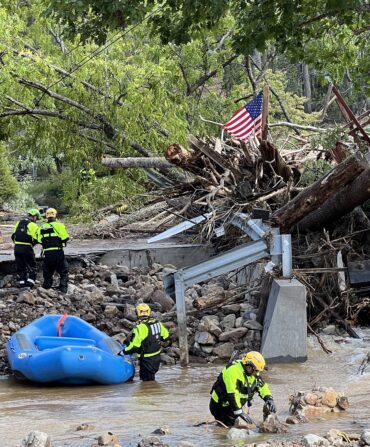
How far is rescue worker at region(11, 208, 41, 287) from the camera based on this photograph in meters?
18.3

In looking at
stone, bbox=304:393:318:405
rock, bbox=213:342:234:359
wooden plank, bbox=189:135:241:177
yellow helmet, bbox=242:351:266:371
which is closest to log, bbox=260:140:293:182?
wooden plank, bbox=189:135:241:177

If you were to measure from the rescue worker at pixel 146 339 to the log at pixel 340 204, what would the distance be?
3945 mm

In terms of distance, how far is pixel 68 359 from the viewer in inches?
533

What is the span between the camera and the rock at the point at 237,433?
9.66 m

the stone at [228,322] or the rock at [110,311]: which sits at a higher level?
the rock at [110,311]

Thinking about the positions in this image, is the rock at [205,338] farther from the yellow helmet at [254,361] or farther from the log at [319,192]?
the yellow helmet at [254,361]

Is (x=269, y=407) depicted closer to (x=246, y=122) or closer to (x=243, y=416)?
Answer: (x=243, y=416)

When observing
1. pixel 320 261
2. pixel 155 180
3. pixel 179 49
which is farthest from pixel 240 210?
pixel 179 49

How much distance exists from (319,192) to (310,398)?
504 centimetres

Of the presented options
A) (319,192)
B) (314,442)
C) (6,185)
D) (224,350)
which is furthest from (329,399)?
(6,185)

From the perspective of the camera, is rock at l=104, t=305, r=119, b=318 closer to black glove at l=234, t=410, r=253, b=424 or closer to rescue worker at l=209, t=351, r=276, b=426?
rescue worker at l=209, t=351, r=276, b=426

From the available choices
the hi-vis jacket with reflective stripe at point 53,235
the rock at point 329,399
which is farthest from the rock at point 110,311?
the rock at point 329,399

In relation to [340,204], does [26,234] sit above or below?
above

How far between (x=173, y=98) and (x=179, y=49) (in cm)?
296
